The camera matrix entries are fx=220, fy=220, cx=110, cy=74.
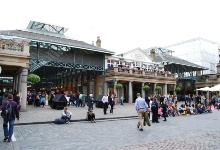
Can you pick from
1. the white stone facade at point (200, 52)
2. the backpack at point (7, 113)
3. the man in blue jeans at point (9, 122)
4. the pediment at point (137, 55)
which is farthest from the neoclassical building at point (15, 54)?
the white stone facade at point (200, 52)

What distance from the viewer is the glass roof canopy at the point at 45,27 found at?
36500 mm

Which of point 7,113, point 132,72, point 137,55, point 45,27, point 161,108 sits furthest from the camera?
point 137,55

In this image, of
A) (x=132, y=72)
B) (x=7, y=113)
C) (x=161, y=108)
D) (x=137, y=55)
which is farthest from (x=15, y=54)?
(x=137, y=55)

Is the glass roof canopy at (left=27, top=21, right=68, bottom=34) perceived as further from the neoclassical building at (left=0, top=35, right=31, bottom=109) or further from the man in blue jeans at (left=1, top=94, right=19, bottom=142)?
the man in blue jeans at (left=1, top=94, right=19, bottom=142)

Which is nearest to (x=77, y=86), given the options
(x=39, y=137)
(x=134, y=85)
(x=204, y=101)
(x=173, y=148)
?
(x=134, y=85)

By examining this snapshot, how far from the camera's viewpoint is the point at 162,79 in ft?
125

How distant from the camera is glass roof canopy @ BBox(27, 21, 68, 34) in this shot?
3650 centimetres

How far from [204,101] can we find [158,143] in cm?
2057

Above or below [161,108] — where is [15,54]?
above

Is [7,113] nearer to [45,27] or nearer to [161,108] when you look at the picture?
[161,108]

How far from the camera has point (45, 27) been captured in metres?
37.8

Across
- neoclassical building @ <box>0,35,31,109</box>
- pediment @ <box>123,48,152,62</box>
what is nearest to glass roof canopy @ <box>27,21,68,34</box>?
pediment @ <box>123,48,152,62</box>

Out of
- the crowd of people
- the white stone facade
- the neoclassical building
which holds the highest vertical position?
the white stone facade

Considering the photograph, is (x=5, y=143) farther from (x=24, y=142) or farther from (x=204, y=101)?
(x=204, y=101)
